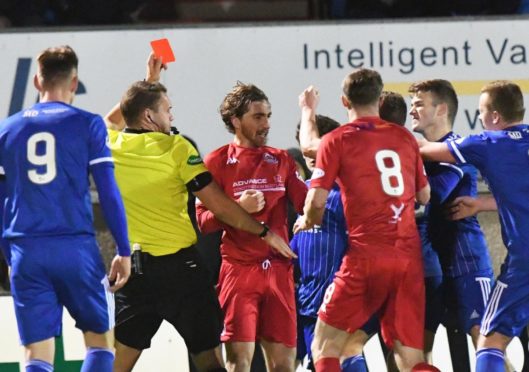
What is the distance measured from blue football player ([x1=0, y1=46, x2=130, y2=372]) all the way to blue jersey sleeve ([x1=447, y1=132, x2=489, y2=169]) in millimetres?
1783

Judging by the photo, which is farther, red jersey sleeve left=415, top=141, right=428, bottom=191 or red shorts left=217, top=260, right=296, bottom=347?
red shorts left=217, top=260, right=296, bottom=347

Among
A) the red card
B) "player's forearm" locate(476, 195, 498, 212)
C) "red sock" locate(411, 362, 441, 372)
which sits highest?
the red card

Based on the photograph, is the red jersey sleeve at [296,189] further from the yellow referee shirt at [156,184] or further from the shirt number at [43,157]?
the shirt number at [43,157]

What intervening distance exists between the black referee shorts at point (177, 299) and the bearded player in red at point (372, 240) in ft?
2.21

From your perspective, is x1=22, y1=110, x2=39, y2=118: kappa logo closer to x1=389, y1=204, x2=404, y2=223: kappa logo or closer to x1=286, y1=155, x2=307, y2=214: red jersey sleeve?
x1=286, y1=155, x2=307, y2=214: red jersey sleeve

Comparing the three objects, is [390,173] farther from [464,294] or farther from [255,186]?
[464,294]

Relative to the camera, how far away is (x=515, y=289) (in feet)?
22.6

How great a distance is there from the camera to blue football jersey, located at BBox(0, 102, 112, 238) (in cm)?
641

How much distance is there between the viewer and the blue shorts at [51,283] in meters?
6.38

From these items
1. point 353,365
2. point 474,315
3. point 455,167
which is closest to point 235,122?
point 455,167

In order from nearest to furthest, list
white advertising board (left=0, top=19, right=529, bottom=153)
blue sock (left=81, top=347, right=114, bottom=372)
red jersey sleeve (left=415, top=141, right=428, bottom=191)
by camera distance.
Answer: blue sock (left=81, top=347, right=114, bottom=372), red jersey sleeve (left=415, top=141, right=428, bottom=191), white advertising board (left=0, top=19, right=529, bottom=153)

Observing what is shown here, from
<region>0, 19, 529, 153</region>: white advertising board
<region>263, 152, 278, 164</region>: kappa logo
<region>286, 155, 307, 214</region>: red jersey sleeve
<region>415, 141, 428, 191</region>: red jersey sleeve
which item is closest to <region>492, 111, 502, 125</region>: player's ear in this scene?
<region>415, 141, 428, 191</region>: red jersey sleeve

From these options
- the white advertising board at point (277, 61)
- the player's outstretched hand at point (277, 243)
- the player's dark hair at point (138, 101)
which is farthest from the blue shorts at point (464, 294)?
the white advertising board at point (277, 61)

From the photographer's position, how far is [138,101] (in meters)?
7.23
